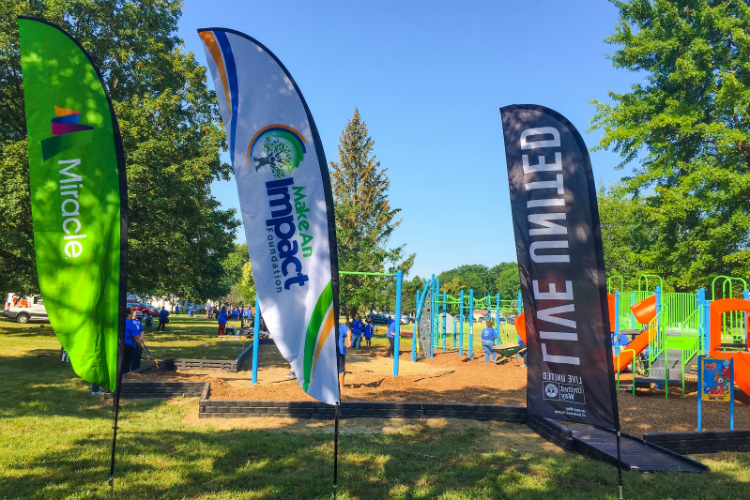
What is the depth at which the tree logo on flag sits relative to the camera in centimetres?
546

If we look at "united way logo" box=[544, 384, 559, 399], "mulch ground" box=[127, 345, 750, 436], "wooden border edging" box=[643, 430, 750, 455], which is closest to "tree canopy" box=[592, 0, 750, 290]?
"mulch ground" box=[127, 345, 750, 436]

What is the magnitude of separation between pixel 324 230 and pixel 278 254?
1.75ft

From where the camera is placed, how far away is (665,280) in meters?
25.2

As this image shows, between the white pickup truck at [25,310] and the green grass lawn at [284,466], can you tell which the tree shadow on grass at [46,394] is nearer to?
the green grass lawn at [284,466]

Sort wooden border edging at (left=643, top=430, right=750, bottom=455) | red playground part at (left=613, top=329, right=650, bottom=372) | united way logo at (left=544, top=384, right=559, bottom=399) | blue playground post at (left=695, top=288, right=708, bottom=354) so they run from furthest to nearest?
red playground part at (left=613, top=329, right=650, bottom=372), blue playground post at (left=695, top=288, right=708, bottom=354), wooden border edging at (left=643, top=430, right=750, bottom=455), united way logo at (left=544, top=384, right=559, bottom=399)

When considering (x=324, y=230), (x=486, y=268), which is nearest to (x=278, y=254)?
(x=324, y=230)

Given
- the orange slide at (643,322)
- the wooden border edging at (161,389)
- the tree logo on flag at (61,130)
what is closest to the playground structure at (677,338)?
the orange slide at (643,322)

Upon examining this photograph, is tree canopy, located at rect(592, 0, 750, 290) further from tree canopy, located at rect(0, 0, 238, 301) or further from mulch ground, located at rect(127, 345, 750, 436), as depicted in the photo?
tree canopy, located at rect(0, 0, 238, 301)

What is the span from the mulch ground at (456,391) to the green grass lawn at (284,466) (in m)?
2.30

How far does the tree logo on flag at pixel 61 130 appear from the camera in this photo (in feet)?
17.9

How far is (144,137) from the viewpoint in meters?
17.6

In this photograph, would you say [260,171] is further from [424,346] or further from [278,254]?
[424,346]

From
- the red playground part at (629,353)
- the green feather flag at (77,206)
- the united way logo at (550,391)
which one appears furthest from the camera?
the red playground part at (629,353)

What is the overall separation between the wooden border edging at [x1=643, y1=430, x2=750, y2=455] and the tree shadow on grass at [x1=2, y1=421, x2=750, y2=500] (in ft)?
1.04
